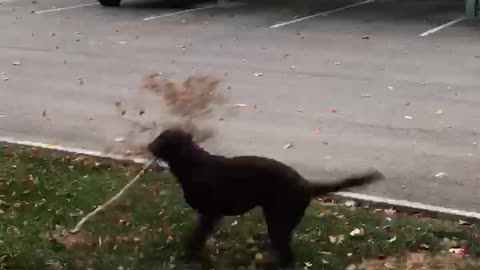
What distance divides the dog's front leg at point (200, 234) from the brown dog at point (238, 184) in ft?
0.32

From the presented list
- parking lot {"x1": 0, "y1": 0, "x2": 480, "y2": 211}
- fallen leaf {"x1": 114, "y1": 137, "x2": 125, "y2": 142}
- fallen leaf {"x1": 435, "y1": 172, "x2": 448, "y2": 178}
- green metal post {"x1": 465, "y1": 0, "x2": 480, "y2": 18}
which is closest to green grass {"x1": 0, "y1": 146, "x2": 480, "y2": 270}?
parking lot {"x1": 0, "y1": 0, "x2": 480, "y2": 211}

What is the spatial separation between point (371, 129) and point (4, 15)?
12456mm

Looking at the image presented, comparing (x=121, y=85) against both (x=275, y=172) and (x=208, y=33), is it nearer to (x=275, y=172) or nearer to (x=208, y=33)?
(x=208, y=33)

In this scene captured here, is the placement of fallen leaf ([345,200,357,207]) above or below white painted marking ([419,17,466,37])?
above

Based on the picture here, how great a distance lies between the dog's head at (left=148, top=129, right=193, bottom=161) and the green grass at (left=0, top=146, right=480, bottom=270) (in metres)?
0.70

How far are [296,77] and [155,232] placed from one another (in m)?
5.97

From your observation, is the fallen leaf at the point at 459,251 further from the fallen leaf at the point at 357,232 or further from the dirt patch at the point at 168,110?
the dirt patch at the point at 168,110

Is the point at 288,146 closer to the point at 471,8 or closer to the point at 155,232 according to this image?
the point at 155,232

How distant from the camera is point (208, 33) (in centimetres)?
1515

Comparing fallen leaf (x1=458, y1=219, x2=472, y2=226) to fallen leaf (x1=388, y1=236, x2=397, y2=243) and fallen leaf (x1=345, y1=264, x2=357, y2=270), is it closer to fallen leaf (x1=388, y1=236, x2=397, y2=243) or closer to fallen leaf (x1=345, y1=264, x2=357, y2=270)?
fallen leaf (x1=388, y1=236, x2=397, y2=243)

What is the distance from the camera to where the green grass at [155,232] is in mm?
4723

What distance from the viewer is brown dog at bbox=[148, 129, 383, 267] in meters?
4.23

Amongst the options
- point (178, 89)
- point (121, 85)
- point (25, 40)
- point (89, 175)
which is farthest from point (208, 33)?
point (178, 89)

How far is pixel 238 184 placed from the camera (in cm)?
423
